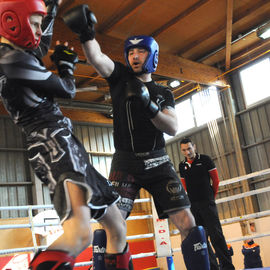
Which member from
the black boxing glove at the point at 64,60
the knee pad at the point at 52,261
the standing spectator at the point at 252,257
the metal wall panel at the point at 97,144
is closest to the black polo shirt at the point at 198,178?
the standing spectator at the point at 252,257

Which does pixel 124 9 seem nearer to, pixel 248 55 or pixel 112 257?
pixel 248 55

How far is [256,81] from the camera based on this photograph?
12.9m

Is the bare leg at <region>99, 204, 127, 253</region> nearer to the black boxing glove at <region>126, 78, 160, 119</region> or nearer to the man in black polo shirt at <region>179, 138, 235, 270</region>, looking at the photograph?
the black boxing glove at <region>126, 78, 160, 119</region>

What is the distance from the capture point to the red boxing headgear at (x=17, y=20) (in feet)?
6.30

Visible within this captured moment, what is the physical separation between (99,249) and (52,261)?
1.01m

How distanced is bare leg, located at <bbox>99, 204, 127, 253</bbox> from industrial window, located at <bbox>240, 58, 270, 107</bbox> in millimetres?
10942

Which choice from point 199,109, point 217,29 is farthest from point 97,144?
point 217,29

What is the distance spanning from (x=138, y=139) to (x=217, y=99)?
36.8ft

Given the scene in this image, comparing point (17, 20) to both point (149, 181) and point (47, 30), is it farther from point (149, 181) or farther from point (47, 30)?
point (149, 181)

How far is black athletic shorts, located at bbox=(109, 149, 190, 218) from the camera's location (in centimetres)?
281

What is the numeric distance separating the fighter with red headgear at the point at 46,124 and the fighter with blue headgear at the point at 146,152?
67 cm

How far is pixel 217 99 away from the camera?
13.8 metres

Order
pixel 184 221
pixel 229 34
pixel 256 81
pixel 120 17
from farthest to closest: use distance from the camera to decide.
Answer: pixel 256 81, pixel 229 34, pixel 120 17, pixel 184 221

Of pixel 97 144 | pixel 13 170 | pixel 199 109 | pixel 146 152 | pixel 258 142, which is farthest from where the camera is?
pixel 97 144
